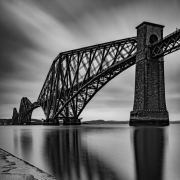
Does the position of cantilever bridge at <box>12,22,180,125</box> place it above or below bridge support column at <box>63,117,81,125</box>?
above

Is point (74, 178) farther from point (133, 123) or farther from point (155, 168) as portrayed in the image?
point (133, 123)

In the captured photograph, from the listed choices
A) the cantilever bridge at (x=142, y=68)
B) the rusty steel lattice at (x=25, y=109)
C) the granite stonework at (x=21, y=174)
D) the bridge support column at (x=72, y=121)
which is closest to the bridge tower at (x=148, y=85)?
the cantilever bridge at (x=142, y=68)

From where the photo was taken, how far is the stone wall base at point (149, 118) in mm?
29844

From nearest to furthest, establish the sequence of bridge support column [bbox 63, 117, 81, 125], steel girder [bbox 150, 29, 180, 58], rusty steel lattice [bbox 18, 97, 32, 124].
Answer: steel girder [bbox 150, 29, 180, 58] < bridge support column [bbox 63, 117, 81, 125] < rusty steel lattice [bbox 18, 97, 32, 124]

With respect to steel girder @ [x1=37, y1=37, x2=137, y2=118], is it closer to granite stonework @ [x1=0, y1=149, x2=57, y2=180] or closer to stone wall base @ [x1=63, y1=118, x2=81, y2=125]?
stone wall base @ [x1=63, y1=118, x2=81, y2=125]

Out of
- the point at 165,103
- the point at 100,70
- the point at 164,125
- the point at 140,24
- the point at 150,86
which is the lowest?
the point at 164,125

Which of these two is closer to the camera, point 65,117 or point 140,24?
point 140,24

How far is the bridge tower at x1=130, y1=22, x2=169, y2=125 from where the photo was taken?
3030 centimetres

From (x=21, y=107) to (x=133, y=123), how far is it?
106 meters

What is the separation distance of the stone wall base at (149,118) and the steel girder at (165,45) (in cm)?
764

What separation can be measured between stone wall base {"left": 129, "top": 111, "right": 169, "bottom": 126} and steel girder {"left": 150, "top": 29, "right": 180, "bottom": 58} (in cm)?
764

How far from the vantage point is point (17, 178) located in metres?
3.88

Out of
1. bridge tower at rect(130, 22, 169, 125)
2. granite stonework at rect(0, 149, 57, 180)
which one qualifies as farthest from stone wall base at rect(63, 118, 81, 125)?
granite stonework at rect(0, 149, 57, 180)

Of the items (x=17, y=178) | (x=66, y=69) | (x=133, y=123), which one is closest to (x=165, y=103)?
(x=133, y=123)
